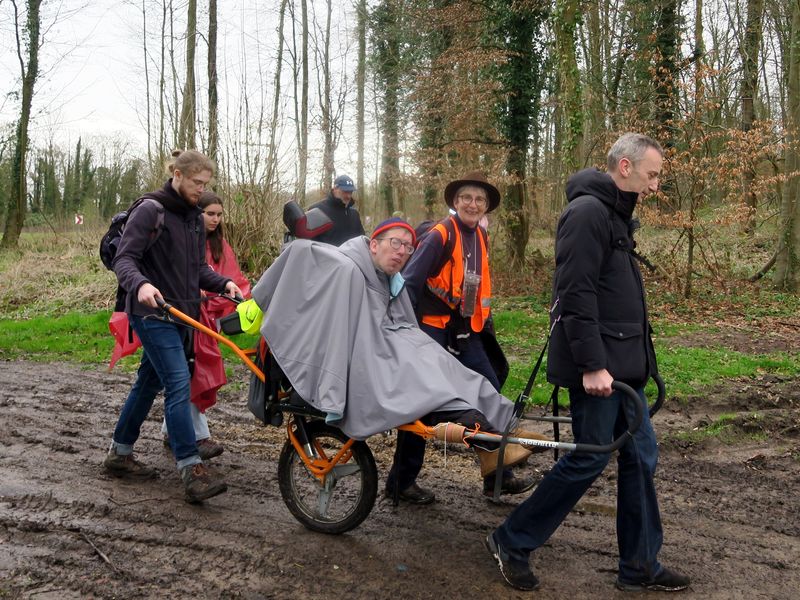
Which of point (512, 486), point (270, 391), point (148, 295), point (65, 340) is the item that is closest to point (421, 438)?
point (512, 486)

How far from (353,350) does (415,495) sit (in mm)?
1365

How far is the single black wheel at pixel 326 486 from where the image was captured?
4.23 metres

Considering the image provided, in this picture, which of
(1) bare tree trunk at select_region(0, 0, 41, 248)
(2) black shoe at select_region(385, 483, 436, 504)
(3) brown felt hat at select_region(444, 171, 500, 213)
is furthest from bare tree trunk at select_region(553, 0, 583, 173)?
(1) bare tree trunk at select_region(0, 0, 41, 248)

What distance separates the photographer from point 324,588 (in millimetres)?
3662

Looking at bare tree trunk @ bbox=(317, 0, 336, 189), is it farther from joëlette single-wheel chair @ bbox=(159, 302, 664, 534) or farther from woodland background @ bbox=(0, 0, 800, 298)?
joëlette single-wheel chair @ bbox=(159, 302, 664, 534)

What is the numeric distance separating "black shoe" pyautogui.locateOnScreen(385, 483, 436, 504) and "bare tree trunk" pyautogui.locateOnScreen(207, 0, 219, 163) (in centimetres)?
1063

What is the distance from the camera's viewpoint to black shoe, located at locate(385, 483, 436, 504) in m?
4.84

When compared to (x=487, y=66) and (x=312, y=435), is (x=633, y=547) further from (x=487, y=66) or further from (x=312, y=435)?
(x=487, y=66)

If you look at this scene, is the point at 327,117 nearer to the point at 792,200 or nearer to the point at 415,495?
the point at 792,200

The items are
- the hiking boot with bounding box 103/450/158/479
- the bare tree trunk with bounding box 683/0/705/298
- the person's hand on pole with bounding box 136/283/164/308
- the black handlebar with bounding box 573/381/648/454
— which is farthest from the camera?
the bare tree trunk with bounding box 683/0/705/298

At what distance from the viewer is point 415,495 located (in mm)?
4852

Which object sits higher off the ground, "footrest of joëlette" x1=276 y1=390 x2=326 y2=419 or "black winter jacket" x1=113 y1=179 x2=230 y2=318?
"black winter jacket" x1=113 y1=179 x2=230 y2=318

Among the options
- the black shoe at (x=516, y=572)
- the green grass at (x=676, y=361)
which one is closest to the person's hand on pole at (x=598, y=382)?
the black shoe at (x=516, y=572)

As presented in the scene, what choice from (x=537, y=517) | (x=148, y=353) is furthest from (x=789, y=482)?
(x=148, y=353)
